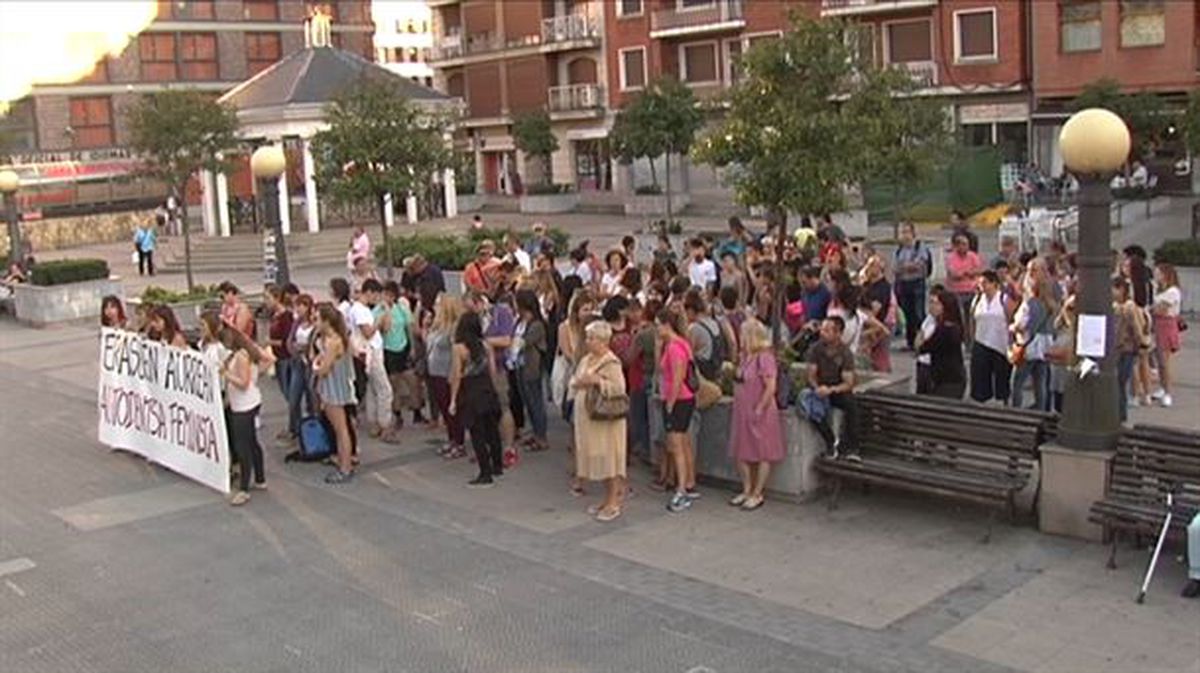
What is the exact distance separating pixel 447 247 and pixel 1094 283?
1841 cm

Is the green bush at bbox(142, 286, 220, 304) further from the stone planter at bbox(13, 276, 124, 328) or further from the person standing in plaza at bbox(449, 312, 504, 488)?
the person standing in plaza at bbox(449, 312, 504, 488)

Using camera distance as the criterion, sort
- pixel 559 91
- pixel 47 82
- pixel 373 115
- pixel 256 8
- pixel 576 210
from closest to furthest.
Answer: pixel 373 115, pixel 576 210, pixel 559 91, pixel 47 82, pixel 256 8

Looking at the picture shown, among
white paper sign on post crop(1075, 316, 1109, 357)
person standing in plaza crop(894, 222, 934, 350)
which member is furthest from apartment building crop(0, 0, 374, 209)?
white paper sign on post crop(1075, 316, 1109, 357)

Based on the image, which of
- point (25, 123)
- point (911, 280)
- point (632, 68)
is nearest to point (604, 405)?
point (911, 280)

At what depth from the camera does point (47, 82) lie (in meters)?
61.4

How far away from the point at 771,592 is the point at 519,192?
2060 inches

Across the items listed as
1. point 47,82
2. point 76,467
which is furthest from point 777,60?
point 47,82

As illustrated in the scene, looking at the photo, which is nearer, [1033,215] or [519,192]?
[1033,215]

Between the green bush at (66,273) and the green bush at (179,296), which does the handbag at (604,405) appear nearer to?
the green bush at (179,296)

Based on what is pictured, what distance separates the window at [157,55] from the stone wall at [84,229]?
14182 millimetres

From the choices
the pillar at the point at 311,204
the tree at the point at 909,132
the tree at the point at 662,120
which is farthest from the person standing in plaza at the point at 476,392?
the tree at the point at 662,120

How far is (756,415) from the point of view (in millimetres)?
10562

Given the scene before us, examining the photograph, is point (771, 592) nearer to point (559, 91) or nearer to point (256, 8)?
point (559, 91)

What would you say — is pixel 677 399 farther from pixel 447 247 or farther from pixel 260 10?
pixel 260 10
